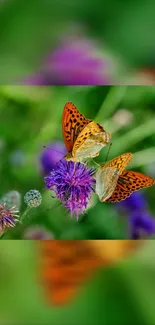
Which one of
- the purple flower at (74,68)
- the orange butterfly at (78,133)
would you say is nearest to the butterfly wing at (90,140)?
the orange butterfly at (78,133)

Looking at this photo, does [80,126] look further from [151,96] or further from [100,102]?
[151,96]

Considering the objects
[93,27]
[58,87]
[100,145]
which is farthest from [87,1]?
[100,145]

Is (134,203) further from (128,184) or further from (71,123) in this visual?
(71,123)

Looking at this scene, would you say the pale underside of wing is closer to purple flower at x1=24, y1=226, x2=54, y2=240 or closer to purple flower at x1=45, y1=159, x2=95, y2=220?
purple flower at x1=45, y1=159, x2=95, y2=220

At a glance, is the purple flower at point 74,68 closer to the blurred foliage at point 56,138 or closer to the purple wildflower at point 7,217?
the blurred foliage at point 56,138

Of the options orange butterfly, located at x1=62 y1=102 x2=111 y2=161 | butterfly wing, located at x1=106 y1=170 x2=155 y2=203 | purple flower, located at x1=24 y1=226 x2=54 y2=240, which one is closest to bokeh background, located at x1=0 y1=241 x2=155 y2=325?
purple flower, located at x1=24 y1=226 x2=54 y2=240
